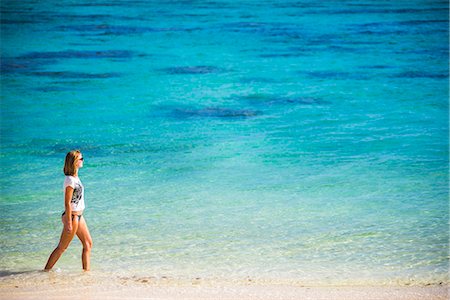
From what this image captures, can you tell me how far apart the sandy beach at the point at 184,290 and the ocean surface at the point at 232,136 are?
0.34 meters

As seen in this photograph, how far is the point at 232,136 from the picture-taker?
933 cm

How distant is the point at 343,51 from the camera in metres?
14.7

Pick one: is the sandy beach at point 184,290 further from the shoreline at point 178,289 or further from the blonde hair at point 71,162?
the blonde hair at point 71,162

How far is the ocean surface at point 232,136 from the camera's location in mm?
5023

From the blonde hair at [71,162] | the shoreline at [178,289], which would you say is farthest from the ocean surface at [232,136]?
the blonde hair at [71,162]

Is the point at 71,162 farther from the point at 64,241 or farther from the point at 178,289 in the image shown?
the point at 178,289

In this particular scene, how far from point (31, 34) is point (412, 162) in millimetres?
10068

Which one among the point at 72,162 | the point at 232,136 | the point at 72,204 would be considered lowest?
the point at 232,136

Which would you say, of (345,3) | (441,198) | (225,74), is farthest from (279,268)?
(345,3)

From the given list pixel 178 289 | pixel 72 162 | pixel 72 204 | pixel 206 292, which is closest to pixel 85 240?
pixel 72 204

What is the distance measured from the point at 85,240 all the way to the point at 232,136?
5085mm

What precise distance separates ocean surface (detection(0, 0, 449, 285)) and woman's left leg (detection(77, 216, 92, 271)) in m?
0.12

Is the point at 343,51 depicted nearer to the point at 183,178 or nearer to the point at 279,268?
the point at 183,178

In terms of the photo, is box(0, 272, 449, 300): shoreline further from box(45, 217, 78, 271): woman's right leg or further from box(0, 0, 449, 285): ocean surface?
box(0, 0, 449, 285): ocean surface
